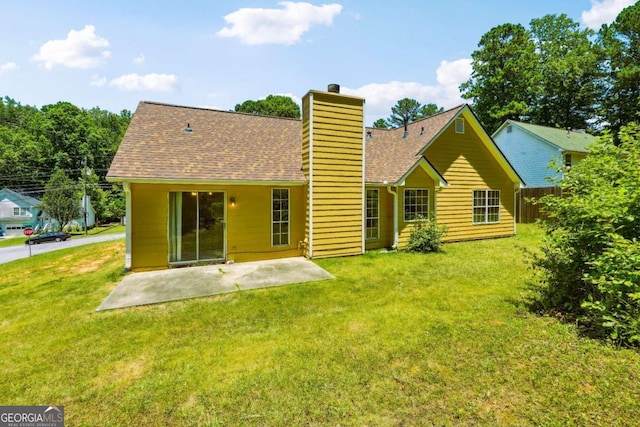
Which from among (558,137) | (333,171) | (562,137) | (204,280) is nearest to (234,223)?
(204,280)

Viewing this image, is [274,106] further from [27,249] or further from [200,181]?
[200,181]

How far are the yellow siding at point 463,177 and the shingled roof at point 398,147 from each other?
50 cm

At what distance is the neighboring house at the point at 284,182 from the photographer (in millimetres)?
7648

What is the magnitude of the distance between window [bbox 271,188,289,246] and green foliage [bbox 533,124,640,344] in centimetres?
642

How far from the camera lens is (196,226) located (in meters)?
8.06

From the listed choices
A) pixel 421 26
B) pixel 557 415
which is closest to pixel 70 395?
pixel 557 415

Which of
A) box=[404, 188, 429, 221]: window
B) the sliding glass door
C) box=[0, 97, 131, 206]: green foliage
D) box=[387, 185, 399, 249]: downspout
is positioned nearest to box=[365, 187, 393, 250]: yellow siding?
box=[387, 185, 399, 249]: downspout

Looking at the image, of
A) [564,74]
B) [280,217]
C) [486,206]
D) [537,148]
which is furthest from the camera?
[564,74]

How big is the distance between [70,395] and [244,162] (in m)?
6.81

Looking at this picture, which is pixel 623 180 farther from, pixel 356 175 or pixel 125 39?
pixel 125 39

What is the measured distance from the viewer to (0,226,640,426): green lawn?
8.50 feet

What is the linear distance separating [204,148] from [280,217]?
3.14 m

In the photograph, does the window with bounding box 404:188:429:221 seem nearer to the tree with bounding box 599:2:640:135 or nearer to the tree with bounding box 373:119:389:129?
the tree with bounding box 599:2:640:135

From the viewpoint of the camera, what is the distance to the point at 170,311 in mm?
4961
